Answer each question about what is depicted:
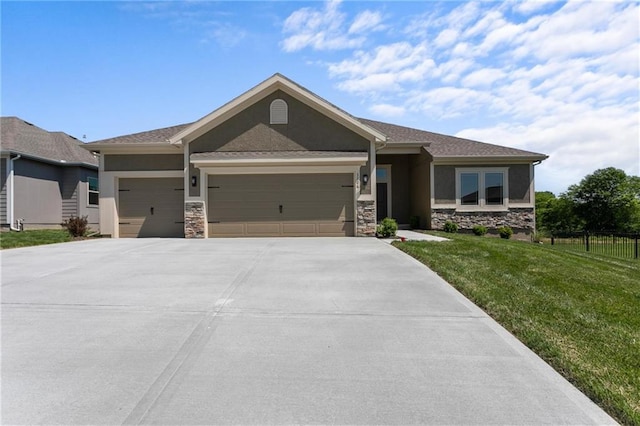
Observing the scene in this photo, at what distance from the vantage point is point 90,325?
177 inches

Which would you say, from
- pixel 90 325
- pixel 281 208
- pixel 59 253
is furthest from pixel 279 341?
pixel 281 208

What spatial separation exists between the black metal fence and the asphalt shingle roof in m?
3.59

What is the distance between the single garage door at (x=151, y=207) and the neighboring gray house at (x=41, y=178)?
4.15 m

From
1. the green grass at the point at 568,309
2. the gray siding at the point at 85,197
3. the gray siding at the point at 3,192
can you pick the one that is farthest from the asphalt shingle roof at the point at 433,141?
the green grass at the point at 568,309

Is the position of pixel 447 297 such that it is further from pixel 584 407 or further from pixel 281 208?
pixel 281 208

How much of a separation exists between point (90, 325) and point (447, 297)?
4.68 m

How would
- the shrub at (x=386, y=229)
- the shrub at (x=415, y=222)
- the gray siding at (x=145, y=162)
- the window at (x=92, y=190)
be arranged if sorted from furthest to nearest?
the window at (x=92, y=190) → the shrub at (x=415, y=222) → the gray siding at (x=145, y=162) → the shrub at (x=386, y=229)

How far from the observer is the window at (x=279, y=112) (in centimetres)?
1384

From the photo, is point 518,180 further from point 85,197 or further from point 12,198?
point 12,198

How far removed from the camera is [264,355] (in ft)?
12.3

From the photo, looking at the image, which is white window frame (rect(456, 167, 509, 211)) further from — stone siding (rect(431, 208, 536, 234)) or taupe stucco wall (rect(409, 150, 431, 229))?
taupe stucco wall (rect(409, 150, 431, 229))

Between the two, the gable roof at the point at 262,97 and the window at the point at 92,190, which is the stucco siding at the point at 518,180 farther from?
the window at the point at 92,190

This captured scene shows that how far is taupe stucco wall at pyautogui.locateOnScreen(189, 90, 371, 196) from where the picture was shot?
13.9m

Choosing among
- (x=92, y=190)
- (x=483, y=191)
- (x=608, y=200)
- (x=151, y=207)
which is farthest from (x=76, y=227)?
(x=608, y=200)
